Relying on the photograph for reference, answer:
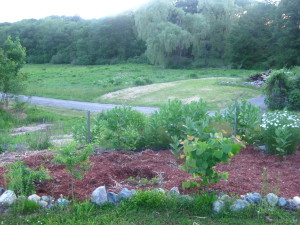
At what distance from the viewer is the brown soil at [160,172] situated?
4867mm

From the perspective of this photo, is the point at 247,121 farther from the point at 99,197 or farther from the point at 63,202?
the point at 63,202

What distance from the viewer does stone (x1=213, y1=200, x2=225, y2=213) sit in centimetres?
425

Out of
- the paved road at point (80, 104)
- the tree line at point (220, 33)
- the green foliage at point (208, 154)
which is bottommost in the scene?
the paved road at point (80, 104)

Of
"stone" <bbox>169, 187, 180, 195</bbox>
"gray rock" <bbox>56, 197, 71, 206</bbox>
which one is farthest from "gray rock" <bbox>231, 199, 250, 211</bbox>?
"gray rock" <bbox>56, 197, 71, 206</bbox>

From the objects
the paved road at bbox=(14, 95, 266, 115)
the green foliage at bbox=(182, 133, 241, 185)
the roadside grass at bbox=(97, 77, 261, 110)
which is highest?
the green foliage at bbox=(182, 133, 241, 185)

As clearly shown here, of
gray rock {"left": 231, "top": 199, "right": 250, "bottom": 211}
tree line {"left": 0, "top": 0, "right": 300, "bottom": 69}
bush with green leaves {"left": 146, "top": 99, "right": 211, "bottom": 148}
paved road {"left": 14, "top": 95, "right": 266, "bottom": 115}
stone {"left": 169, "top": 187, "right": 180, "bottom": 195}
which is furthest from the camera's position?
tree line {"left": 0, "top": 0, "right": 300, "bottom": 69}

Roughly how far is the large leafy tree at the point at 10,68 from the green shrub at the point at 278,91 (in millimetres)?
14917

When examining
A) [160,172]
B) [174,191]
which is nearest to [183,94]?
[160,172]

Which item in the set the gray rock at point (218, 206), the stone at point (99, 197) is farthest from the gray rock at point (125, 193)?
the gray rock at point (218, 206)

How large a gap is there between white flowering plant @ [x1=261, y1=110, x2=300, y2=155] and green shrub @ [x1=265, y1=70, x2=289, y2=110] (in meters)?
13.9

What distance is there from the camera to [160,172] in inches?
218

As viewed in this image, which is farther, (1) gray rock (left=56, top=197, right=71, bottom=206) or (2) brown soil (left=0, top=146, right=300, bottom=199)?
(2) brown soil (left=0, top=146, right=300, bottom=199)

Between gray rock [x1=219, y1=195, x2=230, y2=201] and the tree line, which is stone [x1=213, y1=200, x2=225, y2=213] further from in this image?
the tree line

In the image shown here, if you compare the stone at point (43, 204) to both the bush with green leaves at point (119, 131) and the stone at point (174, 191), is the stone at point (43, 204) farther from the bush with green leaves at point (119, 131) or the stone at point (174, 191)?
the bush with green leaves at point (119, 131)
